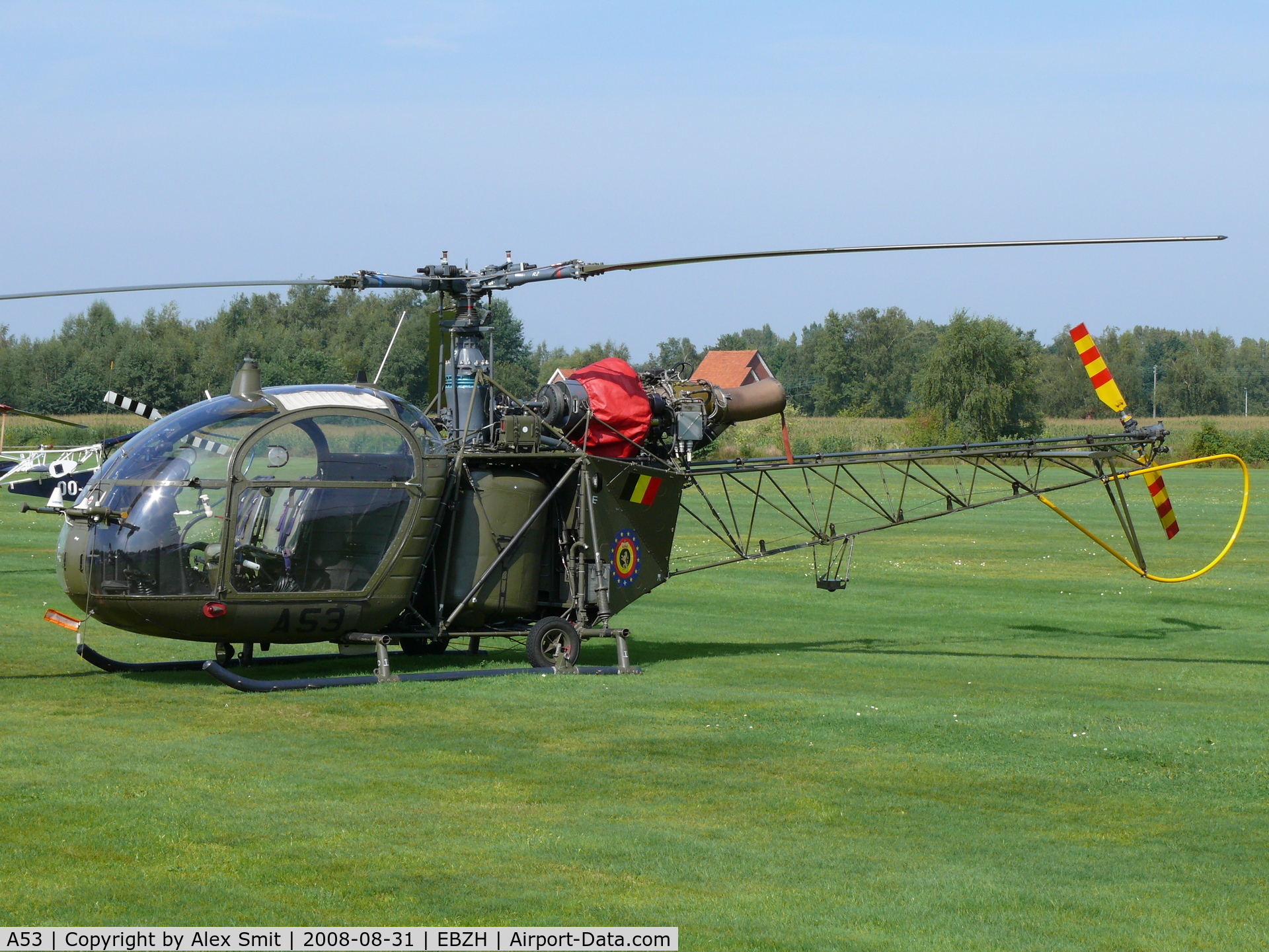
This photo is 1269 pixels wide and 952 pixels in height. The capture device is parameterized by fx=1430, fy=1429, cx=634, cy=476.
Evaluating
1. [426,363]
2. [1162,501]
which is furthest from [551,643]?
[426,363]

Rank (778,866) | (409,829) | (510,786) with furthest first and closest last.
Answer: (510,786), (409,829), (778,866)

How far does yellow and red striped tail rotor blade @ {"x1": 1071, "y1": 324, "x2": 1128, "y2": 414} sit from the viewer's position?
58.4ft

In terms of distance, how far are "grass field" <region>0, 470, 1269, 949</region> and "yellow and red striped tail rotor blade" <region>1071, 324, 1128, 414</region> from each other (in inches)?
129

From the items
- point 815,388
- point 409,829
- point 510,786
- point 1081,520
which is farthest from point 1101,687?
point 815,388

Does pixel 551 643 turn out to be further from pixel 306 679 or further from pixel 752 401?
pixel 752 401

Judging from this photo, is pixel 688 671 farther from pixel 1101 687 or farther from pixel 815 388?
pixel 815 388

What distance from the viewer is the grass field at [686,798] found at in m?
7.20

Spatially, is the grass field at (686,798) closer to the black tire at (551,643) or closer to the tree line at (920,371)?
the black tire at (551,643)

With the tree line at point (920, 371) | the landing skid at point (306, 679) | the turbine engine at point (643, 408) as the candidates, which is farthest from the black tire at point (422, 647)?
the tree line at point (920, 371)

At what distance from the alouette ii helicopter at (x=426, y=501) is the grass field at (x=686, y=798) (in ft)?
2.69

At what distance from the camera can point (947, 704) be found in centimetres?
1392

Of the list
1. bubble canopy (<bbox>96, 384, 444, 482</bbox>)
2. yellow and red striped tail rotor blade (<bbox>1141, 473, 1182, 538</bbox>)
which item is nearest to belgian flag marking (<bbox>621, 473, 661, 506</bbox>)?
bubble canopy (<bbox>96, 384, 444, 482</bbox>)

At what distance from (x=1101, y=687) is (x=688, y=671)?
4.51m

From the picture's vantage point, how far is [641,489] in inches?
635
